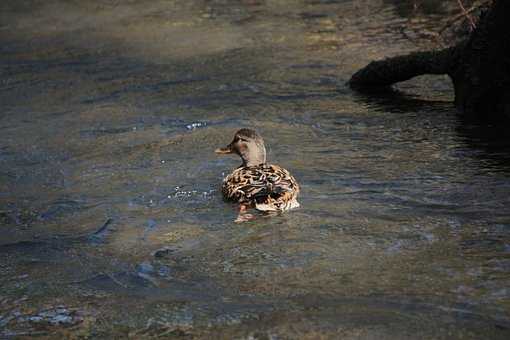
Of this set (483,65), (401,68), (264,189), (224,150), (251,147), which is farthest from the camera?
(401,68)

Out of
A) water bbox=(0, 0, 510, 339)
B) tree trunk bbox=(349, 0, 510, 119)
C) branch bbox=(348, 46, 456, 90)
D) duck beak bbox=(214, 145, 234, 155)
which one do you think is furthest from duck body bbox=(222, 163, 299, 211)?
branch bbox=(348, 46, 456, 90)

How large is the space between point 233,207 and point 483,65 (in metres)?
4.24

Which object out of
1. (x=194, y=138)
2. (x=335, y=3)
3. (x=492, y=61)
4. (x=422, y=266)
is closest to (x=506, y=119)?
(x=492, y=61)

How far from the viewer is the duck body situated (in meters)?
8.09

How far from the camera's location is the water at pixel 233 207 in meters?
6.14

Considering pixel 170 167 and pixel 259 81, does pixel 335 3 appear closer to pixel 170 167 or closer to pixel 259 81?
pixel 259 81

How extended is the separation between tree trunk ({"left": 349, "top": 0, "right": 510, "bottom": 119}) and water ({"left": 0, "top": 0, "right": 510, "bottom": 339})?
1.08ft

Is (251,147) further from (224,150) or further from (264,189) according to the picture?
(264,189)

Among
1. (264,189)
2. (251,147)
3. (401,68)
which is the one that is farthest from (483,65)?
(264,189)

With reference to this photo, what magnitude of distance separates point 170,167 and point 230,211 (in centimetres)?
170

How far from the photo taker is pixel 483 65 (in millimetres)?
11141

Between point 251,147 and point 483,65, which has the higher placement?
point 483,65

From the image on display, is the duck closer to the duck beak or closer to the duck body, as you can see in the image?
the duck body

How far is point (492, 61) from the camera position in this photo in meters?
11.0
